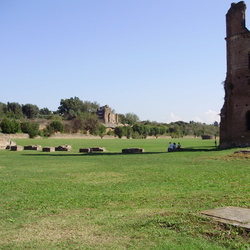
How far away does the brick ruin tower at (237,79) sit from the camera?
24.8 meters

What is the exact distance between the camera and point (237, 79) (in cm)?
2525

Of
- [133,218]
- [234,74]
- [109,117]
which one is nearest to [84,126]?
[109,117]

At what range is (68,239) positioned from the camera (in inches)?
180

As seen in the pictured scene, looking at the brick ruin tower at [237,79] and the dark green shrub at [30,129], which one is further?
the dark green shrub at [30,129]

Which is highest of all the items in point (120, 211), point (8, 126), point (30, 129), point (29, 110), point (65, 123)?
point (29, 110)

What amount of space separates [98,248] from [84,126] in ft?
253

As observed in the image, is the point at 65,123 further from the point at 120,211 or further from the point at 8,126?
the point at 120,211

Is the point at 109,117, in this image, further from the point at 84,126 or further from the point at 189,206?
the point at 189,206

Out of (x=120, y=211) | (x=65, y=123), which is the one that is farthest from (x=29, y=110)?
(x=120, y=211)

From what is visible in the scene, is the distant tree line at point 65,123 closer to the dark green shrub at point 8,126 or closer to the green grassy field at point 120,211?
the dark green shrub at point 8,126

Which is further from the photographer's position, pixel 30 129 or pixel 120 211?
pixel 30 129

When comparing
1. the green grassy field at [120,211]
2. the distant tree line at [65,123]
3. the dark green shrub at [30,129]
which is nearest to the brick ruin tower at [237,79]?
the green grassy field at [120,211]

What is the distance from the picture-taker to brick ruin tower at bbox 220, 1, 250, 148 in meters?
24.8

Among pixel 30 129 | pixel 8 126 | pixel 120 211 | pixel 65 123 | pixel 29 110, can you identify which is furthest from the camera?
pixel 29 110
